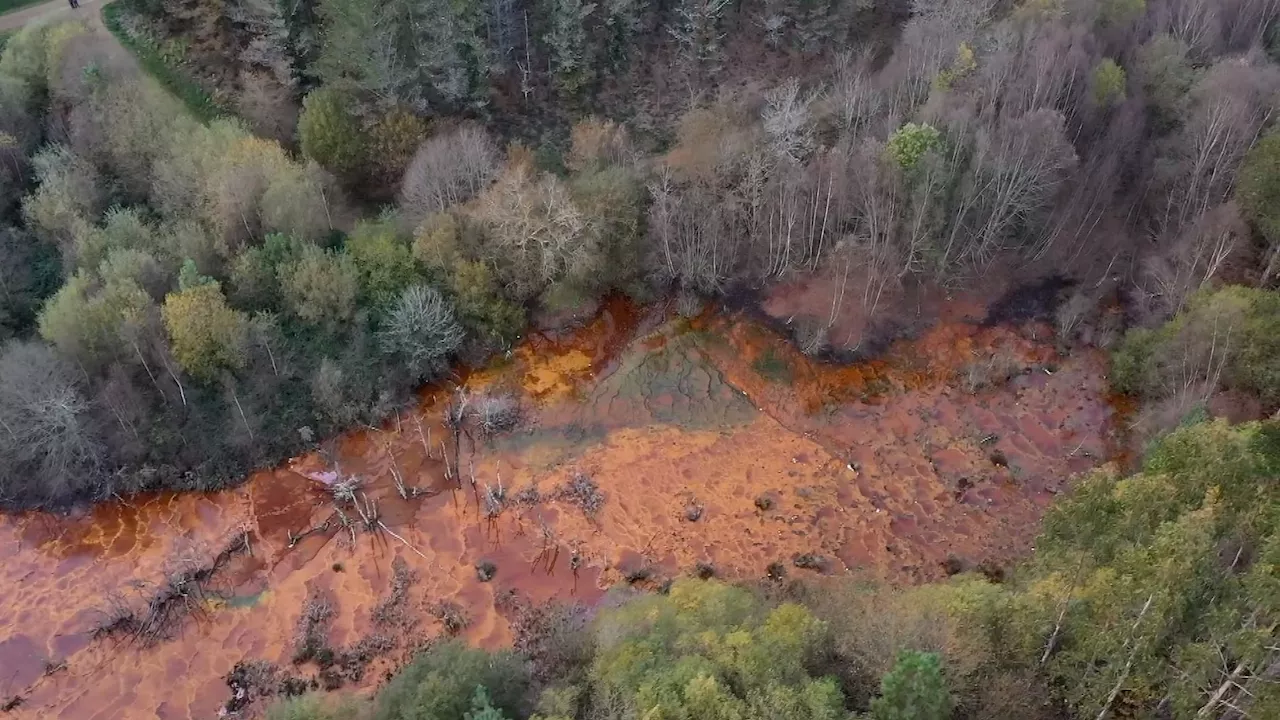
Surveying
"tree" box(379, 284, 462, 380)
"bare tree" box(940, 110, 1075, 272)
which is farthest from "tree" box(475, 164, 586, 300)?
"bare tree" box(940, 110, 1075, 272)

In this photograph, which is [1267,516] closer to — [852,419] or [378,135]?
[852,419]

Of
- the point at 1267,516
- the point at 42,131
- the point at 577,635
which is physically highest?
the point at 42,131

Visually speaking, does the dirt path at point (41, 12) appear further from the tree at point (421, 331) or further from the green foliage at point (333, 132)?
the tree at point (421, 331)

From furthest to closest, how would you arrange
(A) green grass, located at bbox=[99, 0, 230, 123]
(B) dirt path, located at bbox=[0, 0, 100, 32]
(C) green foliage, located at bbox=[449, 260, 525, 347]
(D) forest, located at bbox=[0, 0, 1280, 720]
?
(B) dirt path, located at bbox=[0, 0, 100, 32], (A) green grass, located at bbox=[99, 0, 230, 123], (C) green foliage, located at bbox=[449, 260, 525, 347], (D) forest, located at bbox=[0, 0, 1280, 720]

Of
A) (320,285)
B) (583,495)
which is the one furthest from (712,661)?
(320,285)

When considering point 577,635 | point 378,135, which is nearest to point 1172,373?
point 577,635

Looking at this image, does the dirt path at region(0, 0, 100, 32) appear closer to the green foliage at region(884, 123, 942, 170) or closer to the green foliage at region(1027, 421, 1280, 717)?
the green foliage at region(884, 123, 942, 170)

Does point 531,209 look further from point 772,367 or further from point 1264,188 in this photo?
point 1264,188

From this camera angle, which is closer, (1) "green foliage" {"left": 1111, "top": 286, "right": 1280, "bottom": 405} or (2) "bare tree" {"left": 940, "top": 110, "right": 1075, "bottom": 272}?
(1) "green foliage" {"left": 1111, "top": 286, "right": 1280, "bottom": 405}
